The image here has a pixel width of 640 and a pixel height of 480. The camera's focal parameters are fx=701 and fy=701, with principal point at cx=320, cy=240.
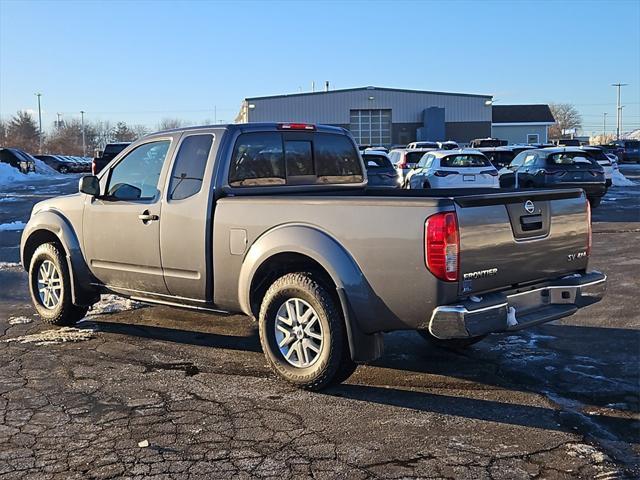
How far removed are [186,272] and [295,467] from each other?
8.09 ft

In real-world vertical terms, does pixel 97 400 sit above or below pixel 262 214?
below

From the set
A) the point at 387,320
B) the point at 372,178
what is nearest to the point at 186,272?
the point at 387,320

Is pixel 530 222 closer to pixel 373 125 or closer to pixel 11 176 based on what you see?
pixel 11 176

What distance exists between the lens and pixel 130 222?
6391 millimetres

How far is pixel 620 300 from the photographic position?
8.08 m

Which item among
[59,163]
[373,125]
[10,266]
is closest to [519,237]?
[10,266]

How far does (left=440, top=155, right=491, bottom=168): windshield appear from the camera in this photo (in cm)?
1872

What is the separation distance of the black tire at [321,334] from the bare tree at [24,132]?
101 meters

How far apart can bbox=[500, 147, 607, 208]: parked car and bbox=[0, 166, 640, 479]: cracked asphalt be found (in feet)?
Result: 39.3

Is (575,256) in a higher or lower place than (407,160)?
lower

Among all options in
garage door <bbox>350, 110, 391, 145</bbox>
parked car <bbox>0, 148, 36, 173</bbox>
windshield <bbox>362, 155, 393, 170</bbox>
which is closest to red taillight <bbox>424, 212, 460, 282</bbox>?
windshield <bbox>362, 155, 393, 170</bbox>

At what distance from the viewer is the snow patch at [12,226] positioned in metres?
16.3

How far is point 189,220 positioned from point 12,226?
496 inches

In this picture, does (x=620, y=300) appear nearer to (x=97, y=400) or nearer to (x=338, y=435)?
(x=338, y=435)
